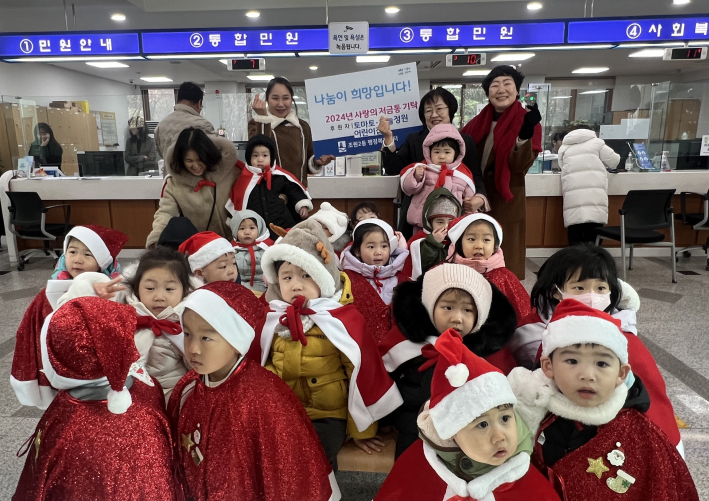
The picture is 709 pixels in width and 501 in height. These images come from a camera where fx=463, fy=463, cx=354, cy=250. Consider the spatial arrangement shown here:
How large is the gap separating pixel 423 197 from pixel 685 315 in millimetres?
2642

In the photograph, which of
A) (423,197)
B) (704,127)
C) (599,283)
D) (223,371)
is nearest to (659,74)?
(704,127)

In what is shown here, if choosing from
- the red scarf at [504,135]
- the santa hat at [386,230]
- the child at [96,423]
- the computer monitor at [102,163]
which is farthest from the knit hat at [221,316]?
the computer monitor at [102,163]

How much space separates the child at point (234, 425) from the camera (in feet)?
3.84

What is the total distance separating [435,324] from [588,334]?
16.9 inches

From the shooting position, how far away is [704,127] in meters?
6.00

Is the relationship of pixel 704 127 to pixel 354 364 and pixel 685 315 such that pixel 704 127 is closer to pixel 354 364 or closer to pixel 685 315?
pixel 685 315

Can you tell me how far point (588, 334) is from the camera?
3.54 feet

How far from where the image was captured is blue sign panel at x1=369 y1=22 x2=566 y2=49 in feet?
17.7

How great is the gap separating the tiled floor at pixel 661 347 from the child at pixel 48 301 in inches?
24.5

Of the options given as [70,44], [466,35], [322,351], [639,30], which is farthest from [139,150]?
[639,30]

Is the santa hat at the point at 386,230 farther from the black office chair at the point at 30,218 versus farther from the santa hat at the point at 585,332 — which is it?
the black office chair at the point at 30,218

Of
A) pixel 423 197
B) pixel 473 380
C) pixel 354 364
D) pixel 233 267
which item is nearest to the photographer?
pixel 473 380

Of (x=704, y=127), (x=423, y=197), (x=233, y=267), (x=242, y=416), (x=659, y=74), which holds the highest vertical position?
(x=659, y=74)

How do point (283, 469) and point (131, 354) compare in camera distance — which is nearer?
point (131, 354)
